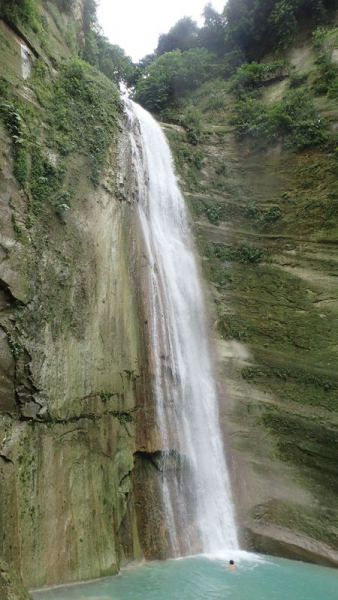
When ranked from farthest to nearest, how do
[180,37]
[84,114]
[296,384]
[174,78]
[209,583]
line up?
[180,37] < [174,78] < [84,114] < [296,384] < [209,583]

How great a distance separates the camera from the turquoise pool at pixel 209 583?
6.23m

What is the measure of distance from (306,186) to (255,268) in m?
3.14

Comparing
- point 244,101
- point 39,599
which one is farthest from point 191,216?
point 39,599

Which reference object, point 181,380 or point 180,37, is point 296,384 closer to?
point 181,380

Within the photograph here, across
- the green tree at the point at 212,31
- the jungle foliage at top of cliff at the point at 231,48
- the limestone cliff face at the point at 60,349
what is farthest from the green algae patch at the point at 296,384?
the green tree at the point at 212,31

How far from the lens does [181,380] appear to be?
1032 centimetres

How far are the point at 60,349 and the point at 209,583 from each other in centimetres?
478

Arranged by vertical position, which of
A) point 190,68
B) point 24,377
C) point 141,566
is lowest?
point 141,566

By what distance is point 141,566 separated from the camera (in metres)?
7.68

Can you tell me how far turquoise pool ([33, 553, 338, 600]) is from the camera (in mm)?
6234

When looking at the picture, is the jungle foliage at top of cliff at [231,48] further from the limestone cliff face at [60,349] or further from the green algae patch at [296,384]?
the green algae patch at [296,384]

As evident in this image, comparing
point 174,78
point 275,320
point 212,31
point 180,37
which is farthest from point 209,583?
point 180,37

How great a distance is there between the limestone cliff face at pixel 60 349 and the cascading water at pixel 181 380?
783mm

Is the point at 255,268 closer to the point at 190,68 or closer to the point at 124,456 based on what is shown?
the point at 124,456
